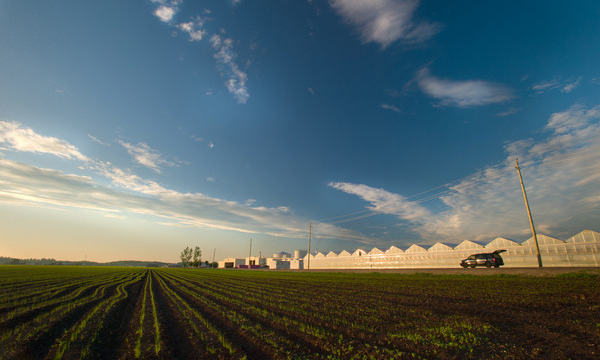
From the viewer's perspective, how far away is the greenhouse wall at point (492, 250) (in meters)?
34.2

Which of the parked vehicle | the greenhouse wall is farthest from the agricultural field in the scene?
the greenhouse wall

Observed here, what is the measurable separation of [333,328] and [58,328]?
12582 mm

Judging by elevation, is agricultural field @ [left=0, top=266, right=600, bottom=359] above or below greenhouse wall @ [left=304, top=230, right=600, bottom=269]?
below

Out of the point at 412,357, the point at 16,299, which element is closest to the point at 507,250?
the point at 412,357

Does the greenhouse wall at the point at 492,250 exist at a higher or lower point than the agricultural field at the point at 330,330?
higher

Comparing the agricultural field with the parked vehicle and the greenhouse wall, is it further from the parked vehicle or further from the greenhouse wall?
the greenhouse wall

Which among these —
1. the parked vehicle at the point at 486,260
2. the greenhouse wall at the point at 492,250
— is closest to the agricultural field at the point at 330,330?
the parked vehicle at the point at 486,260

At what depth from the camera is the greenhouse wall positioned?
3419cm

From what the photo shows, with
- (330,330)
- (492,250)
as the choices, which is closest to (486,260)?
(492,250)

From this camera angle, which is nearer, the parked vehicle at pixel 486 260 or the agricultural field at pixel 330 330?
the agricultural field at pixel 330 330

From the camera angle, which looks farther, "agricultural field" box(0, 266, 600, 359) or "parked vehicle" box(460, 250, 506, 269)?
"parked vehicle" box(460, 250, 506, 269)

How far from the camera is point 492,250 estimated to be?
43344 mm

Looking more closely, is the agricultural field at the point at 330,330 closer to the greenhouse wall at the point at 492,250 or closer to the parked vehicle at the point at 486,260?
the parked vehicle at the point at 486,260

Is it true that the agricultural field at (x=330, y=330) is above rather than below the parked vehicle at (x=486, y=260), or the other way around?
below
